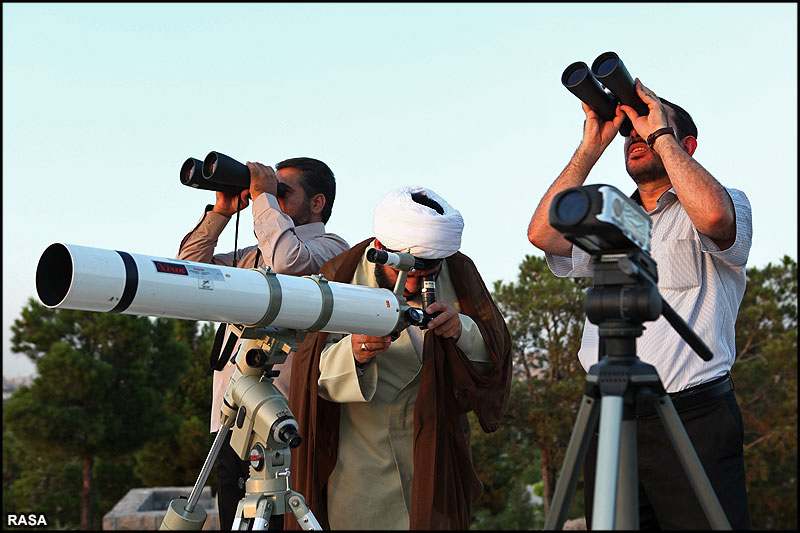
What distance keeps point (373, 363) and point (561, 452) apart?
7650mm

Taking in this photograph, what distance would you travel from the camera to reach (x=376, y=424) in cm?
245

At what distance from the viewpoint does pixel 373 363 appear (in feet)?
7.86

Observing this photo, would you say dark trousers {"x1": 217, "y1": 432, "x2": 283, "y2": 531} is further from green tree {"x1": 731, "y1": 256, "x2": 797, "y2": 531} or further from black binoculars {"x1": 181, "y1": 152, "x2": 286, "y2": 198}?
green tree {"x1": 731, "y1": 256, "x2": 797, "y2": 531}

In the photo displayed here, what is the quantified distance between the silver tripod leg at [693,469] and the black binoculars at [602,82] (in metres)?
1.20

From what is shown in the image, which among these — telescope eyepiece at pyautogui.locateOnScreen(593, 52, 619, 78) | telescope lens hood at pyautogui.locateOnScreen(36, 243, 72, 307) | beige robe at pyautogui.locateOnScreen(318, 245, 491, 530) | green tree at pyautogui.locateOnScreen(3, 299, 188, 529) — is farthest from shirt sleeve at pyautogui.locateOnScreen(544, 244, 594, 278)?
green tree at pyautogui.locateOnScreen(3, 299, 188, 529)

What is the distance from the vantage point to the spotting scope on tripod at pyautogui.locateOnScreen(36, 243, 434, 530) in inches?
62.9

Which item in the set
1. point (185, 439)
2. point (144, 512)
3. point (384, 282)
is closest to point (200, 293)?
point (384, 282)

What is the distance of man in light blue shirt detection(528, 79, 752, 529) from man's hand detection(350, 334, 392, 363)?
63 cm

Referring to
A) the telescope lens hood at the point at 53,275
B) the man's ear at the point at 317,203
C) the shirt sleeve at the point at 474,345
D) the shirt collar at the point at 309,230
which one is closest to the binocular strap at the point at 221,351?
the telescope lens hood at the point at 53,275

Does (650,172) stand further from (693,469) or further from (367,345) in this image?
(693,469)

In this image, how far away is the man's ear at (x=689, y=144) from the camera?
246cm

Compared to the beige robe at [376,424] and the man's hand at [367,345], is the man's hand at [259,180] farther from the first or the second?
the man's hand at [367,345]

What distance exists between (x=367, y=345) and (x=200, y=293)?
25.7 inches

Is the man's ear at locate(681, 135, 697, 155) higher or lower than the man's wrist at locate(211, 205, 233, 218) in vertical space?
higher
